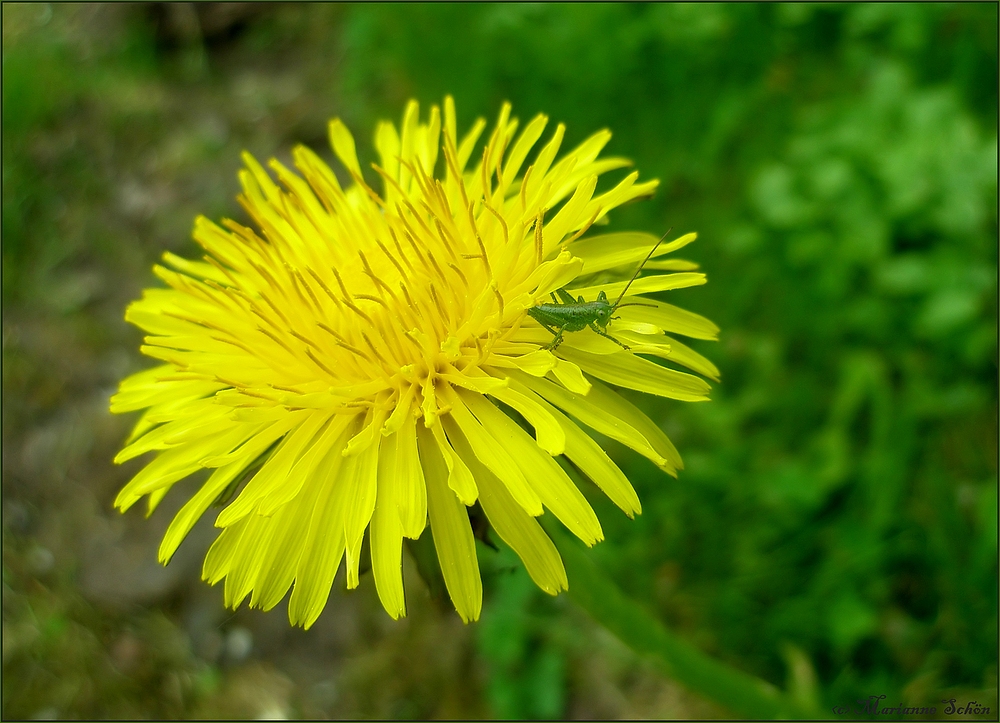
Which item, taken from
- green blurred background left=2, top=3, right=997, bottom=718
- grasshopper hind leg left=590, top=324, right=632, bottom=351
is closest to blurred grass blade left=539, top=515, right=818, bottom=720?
green blurred background left=2, top=3, right=997, bottom=718

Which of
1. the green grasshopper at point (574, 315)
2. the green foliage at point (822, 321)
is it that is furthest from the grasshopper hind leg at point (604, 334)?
the green foliage at point (822, 321)

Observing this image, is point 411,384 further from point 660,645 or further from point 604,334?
point 660,645

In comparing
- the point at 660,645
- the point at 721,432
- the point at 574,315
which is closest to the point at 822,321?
the point at 721,432

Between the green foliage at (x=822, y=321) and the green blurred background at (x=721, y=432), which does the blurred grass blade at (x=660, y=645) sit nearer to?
the green blurred background at (x=721, y=432)

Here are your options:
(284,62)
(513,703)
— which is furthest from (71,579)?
(284,62)

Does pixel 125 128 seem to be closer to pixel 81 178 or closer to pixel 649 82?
pixel 81 178

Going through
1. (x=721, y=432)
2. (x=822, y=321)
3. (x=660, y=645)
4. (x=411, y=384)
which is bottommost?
(x=660, y=645)
